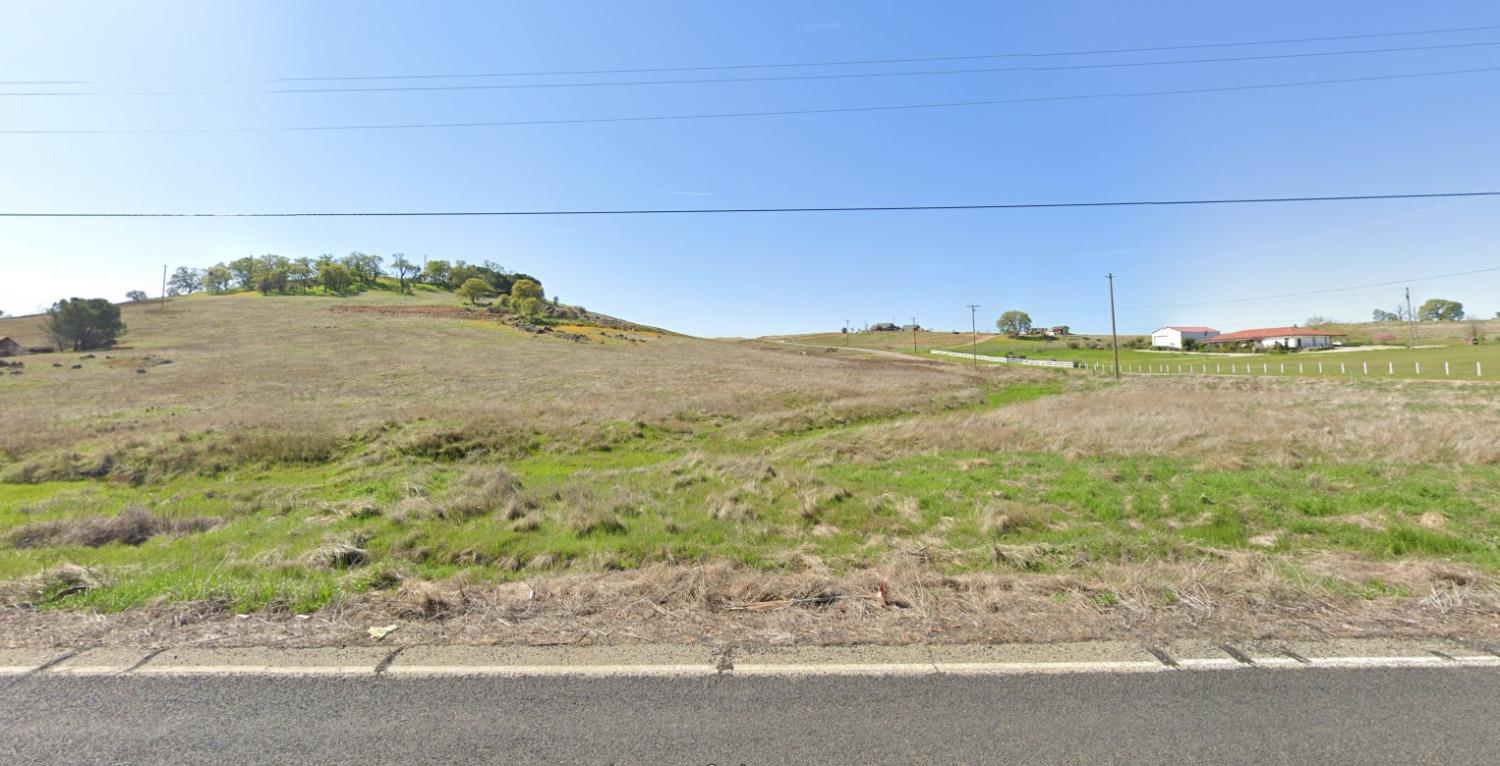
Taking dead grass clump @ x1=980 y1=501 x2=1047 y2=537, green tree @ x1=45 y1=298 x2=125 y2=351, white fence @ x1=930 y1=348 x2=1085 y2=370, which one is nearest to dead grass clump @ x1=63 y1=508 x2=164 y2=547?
dead grass clump @ x1=980 y1=501 x2=1047 y2=537

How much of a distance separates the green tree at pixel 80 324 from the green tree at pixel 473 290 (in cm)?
5512

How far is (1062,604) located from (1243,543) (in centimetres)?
465

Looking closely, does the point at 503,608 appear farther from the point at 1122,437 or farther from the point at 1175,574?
the point at 1122,437

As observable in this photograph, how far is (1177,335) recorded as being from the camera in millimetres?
130000

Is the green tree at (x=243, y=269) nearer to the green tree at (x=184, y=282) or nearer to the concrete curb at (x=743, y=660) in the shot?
the green tree at (x=184, y=282)

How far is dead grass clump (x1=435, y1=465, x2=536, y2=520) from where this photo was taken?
32.6 ft

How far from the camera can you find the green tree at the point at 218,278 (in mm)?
132750

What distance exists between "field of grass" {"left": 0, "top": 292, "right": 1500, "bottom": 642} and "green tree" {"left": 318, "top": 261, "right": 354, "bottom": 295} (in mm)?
102591

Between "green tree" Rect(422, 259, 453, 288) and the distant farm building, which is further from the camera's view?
"green tree" Rect(422, 259, 453, 288)

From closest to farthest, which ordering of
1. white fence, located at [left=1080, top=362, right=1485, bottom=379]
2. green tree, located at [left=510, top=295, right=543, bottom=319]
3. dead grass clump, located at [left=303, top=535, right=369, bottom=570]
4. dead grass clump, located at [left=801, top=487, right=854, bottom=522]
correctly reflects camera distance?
dead grass clump, located at [left=303, top=535, right=369, bottom=570]
dead grass clump, located at [left=801, top=487, right=854, bottom=522]
white fence, located at [left=1080, top=362, right=1485, bottom=379]
green tree, located at [left=510, top=295, right=543, bottom=319]

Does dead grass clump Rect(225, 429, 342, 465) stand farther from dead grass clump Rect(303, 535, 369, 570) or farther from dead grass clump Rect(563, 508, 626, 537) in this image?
dead grass clump Rect(563, 508, 626, 537)

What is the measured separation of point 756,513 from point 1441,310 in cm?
22860

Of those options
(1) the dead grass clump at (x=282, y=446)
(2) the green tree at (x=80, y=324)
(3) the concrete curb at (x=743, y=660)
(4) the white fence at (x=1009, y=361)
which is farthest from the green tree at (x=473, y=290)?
(3) the concrete curb at (x=743, y=660)

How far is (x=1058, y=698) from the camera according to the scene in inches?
149
